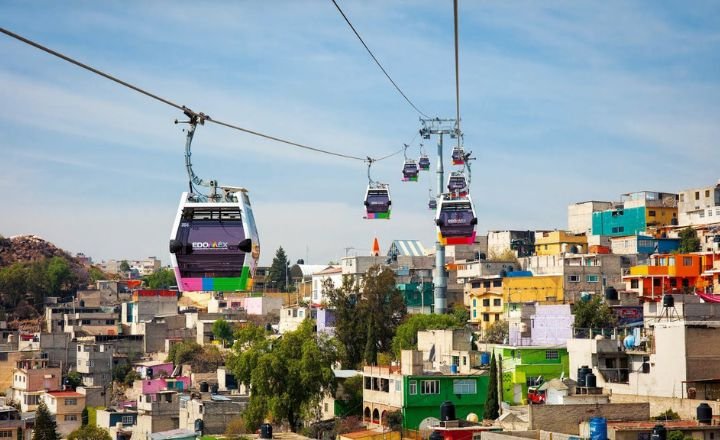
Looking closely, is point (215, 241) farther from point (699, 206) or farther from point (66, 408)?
point (699, 206)

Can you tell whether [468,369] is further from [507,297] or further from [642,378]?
[507,297]

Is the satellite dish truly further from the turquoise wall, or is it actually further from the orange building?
the turquoise wall

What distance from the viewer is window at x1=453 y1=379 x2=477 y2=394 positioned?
178ft

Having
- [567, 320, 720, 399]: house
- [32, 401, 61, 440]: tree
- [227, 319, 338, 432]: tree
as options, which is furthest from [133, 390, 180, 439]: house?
[567, 320, 720, 399]: house

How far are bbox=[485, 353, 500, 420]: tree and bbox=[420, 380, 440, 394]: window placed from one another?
3442 millimetres

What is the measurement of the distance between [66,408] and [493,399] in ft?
103

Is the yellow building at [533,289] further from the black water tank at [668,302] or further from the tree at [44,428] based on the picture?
the black water tank at [668,302]

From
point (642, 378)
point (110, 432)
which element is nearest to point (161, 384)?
point (110, 432)

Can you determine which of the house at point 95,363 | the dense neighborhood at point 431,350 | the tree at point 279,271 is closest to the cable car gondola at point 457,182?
the dense neighborhood at point 431,350

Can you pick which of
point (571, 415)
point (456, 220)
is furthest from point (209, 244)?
point (456, 220)

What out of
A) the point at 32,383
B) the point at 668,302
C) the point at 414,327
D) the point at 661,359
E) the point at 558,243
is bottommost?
the point at 32,383

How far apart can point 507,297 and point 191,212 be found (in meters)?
58.2

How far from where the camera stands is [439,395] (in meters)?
54.1

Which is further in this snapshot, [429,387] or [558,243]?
[558,243]
